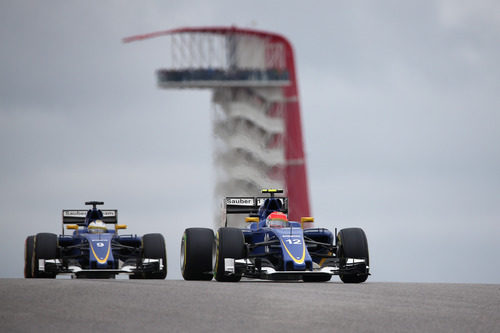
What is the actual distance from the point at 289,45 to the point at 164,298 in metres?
65.5

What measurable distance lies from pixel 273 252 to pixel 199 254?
2373 mm

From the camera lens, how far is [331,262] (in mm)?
21750

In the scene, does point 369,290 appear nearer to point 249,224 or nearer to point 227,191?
point 249,224

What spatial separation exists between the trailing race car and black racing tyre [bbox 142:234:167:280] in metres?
3.27

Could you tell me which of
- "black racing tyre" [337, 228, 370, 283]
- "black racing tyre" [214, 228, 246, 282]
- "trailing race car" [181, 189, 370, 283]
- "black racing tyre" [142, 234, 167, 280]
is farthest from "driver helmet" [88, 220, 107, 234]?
"black racing tyre" [337, 228, 370, 283]

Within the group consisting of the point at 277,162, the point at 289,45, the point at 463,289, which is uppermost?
the point at 289,45

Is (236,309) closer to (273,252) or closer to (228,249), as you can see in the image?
(228,249)

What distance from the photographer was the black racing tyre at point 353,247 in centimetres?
2114

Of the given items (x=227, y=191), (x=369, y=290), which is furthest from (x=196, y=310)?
(x=227, y=191)

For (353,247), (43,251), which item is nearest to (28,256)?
(43,251)

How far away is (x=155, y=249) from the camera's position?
90.2ft

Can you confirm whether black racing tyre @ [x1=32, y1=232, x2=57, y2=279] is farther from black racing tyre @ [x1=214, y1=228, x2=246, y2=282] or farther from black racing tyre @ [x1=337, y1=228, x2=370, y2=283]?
black racing tyre @ [x1=337, y1=228, x2=370, y2=283]

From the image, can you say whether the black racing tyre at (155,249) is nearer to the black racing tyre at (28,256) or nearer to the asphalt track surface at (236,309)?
the black racing tyre at (28,256)

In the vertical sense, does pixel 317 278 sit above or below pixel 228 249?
below
